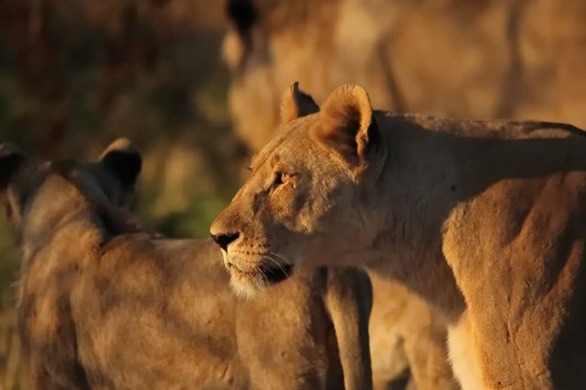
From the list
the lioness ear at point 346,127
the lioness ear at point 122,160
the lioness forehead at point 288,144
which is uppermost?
the lioness ear at point 346,127

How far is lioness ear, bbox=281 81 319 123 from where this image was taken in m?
4.41

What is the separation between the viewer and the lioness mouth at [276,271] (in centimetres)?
412

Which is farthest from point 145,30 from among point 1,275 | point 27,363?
point 27,363

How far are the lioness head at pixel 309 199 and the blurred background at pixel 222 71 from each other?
9.26ft

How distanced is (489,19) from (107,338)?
2.39 meters

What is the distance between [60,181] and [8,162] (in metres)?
0.25

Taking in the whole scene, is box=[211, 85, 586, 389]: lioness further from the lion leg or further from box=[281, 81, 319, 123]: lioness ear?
the lion leg

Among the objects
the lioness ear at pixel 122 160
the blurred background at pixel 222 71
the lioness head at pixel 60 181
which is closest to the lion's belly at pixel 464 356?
the lioness head at pixel 60 181

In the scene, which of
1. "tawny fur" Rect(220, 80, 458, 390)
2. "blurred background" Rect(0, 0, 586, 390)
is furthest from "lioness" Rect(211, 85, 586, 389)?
"blurred background" Rect(0, 0, 586, 390)

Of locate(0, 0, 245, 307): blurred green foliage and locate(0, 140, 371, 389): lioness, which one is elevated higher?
locate(0, 0, 245, 307): blurred green foliage

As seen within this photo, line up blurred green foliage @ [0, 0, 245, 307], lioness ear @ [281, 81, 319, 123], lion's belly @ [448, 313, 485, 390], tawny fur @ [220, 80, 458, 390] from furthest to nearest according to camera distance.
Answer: blurred green foliage @ [0, 0, 245, 307] < tawny fur @ [220, 80, 458, 390] < lioness ear @ [281, 81, 319, 123] < lion's belly @ [448, 313, 485, 390]

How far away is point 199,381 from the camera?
5.23m

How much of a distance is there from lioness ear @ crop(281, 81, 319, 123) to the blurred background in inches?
96.8

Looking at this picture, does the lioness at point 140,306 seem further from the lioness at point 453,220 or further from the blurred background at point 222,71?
the blurred background at point 222,71
